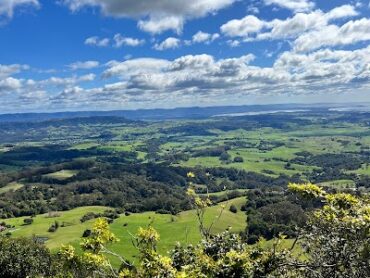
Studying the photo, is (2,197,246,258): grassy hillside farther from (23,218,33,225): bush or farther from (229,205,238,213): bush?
(229,205,238,213): bush

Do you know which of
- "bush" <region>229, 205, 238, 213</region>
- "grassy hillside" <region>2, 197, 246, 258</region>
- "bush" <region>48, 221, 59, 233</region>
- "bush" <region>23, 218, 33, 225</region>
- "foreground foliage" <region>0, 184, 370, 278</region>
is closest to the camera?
"foreground foliage" <region>0, 184, 370, 278</region>

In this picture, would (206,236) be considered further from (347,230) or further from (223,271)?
(347,230)

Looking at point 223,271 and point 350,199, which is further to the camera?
point 350,199

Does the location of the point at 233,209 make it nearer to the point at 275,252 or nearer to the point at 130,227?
the point at 130,227

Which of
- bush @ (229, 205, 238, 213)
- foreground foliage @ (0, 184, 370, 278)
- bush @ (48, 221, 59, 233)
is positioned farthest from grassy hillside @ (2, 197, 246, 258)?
foreground foliage @ (0, 184, 370, 278)

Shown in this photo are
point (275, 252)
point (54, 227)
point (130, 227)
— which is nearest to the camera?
point (275, 252)

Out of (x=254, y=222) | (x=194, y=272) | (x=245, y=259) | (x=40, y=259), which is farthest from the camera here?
(x=254, y=222)

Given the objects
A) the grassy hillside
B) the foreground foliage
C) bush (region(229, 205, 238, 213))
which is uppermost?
the foreground foliage

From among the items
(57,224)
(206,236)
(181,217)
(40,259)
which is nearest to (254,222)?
(181,217)

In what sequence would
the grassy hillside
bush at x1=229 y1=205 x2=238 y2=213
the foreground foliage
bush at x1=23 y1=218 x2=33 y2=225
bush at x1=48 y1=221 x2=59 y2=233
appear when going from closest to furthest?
the foreground foliage → the grassy hillside → bush at x1=48 y1=221 x2=59 y2=233 → bush at x1=23 y1=218 x2=33 y2=225 → bush at x1=229 y1=205 x2=238 y2=213

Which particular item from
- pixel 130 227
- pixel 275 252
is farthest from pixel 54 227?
pixel 275 252

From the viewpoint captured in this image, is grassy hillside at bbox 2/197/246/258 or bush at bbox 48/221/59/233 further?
bush at bbox 48/221/59/233
